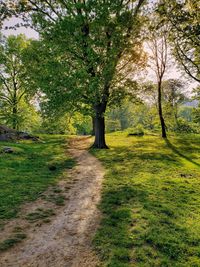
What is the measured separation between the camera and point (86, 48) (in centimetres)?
2750

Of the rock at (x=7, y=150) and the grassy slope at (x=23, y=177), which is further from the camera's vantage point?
the rock at (x=7, y=150)

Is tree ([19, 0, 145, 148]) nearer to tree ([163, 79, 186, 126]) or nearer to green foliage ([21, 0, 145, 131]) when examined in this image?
green foliage ([21, 0, 145, 131])

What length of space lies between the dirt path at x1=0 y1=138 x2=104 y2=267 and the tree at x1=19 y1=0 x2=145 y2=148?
14779mm

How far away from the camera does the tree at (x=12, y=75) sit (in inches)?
2302

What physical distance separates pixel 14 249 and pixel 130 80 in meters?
25.9

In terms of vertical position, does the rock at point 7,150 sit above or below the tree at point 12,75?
below

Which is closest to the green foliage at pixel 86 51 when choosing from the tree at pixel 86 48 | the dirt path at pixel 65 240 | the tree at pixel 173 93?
the tree at pixel 86 48

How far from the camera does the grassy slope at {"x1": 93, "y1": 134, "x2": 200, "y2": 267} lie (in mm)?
9023

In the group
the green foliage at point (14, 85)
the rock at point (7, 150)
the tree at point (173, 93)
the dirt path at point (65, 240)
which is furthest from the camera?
the tree at point (173, 93)

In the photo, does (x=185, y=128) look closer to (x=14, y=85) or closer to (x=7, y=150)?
(x=14, y=85)

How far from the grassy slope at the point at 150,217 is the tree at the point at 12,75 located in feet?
142

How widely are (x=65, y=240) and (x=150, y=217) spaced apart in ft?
13.5

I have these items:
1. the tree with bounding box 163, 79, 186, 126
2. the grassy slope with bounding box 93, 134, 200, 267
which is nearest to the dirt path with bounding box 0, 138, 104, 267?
the grassy slope with bounding box 93, 134, 200, 267

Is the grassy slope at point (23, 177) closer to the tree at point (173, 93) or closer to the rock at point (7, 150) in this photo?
the rock at point (7, 150)
